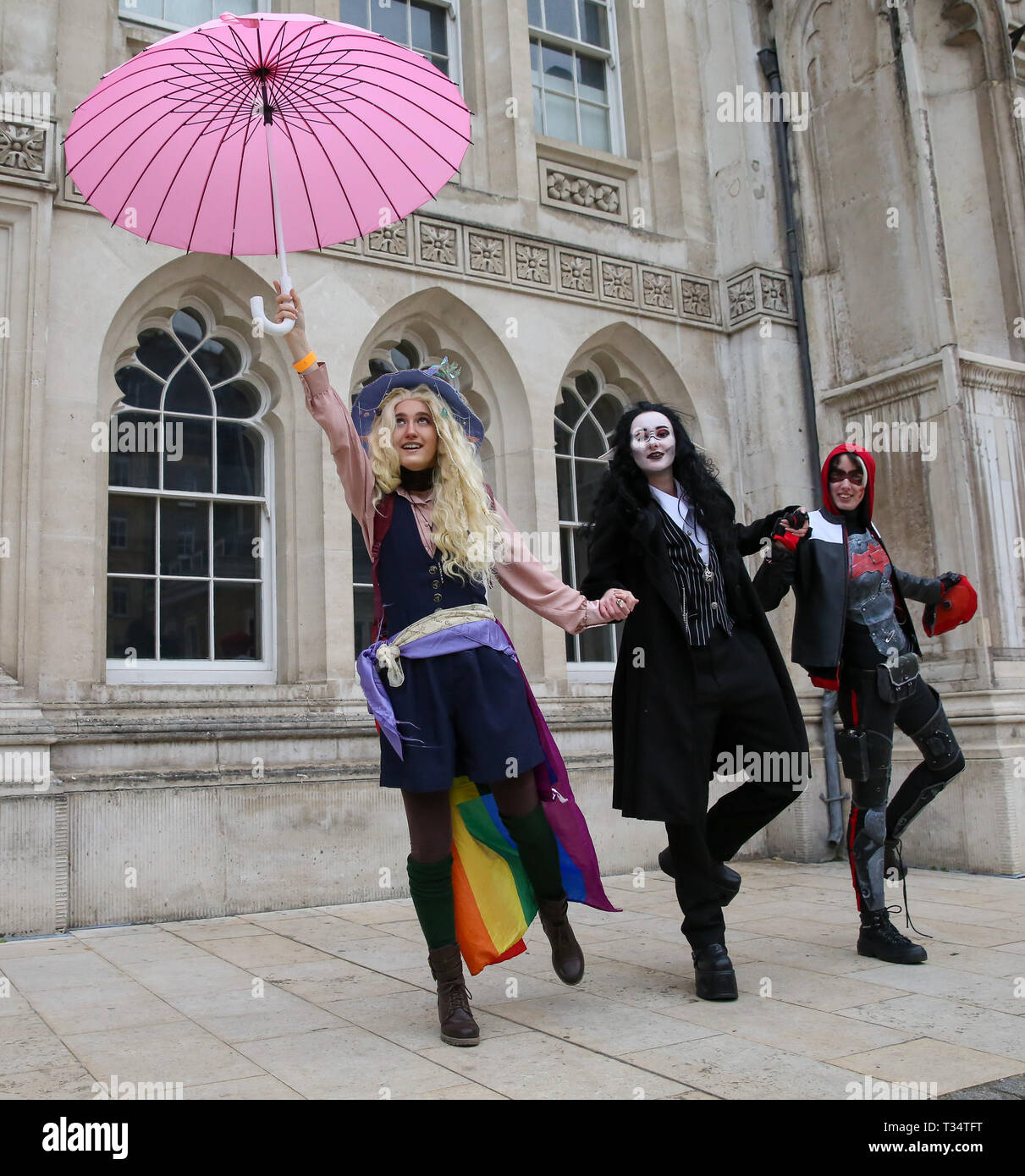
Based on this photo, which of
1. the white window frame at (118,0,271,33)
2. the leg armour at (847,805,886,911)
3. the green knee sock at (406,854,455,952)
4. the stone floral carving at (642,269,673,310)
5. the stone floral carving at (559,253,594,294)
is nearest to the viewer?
the green knee sock at (406,854,455,952)

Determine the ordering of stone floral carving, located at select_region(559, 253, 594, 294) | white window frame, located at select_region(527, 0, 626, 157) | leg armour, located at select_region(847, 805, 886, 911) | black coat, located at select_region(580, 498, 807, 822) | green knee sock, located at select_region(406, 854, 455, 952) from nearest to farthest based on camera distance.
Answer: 1. green knee sock, located at select_region(406, 854, 455, 952)
2. black coat, located at select_region(580, 498, 807, 822)
3. leg armour, located at select_region(847, 805, 886, 911)
4. stone floral carving, located at select_region(559, 253, 594, 294)
5. white window frame, located at select_region(527, 0, 626, 157)

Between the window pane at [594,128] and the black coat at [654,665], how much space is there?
5.76 metres

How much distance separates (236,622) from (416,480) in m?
3.37

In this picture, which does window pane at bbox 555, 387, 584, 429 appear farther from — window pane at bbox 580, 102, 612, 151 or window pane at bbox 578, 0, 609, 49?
window pane at bbox 578, 0, 609, 49

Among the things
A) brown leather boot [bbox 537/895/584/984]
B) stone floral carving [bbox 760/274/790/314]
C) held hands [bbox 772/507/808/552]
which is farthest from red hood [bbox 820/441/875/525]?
stone floral carving [bbox 760/274/790/314]

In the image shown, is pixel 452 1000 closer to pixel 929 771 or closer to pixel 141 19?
pixel 929 771

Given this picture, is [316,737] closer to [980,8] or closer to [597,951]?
[597,951]

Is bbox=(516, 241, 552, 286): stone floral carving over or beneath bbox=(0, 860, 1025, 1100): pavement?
over

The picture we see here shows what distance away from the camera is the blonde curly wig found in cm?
351

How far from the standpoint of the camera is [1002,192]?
8.67m

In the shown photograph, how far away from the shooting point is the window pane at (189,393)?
6742mm

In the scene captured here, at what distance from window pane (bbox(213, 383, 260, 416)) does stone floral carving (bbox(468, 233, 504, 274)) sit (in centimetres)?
177

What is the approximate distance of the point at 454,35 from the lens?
825 cm

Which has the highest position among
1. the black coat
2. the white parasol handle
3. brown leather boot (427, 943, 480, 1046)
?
the white parasol handle
